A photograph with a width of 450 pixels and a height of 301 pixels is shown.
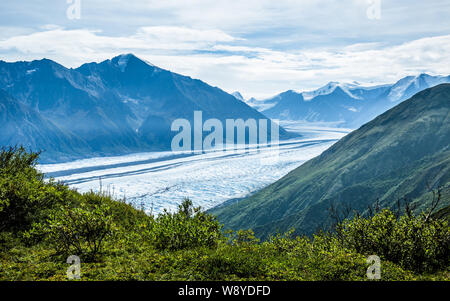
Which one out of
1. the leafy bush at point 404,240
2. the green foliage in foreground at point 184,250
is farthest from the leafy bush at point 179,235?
the leafy bush at point 404,240

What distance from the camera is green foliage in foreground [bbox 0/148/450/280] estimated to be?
13.0 m

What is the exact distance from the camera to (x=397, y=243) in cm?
1611

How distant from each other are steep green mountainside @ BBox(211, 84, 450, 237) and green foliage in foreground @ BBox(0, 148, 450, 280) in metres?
94.5

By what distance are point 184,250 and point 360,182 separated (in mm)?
152427

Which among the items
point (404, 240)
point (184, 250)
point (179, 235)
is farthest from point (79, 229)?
point (404, 240)

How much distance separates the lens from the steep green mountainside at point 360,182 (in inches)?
4914

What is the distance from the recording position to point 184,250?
1547 centimetres

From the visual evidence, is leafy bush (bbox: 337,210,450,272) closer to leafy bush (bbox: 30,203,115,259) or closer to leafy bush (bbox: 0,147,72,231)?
leafy bush (bbox: 30,203,115,259)

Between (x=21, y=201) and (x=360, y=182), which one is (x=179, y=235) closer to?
(x=21, y=201)

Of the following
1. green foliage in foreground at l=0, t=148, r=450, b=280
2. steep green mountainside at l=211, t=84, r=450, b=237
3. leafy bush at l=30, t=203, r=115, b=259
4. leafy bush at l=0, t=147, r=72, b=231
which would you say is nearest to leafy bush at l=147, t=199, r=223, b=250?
green foliage in foreground at l=0, t=148, r=450, b=280

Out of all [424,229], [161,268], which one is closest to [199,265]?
[161,268]

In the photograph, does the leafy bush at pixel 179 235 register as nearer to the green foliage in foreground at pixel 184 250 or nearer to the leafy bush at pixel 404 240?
the green foliage in foreground at pixel 184 250
